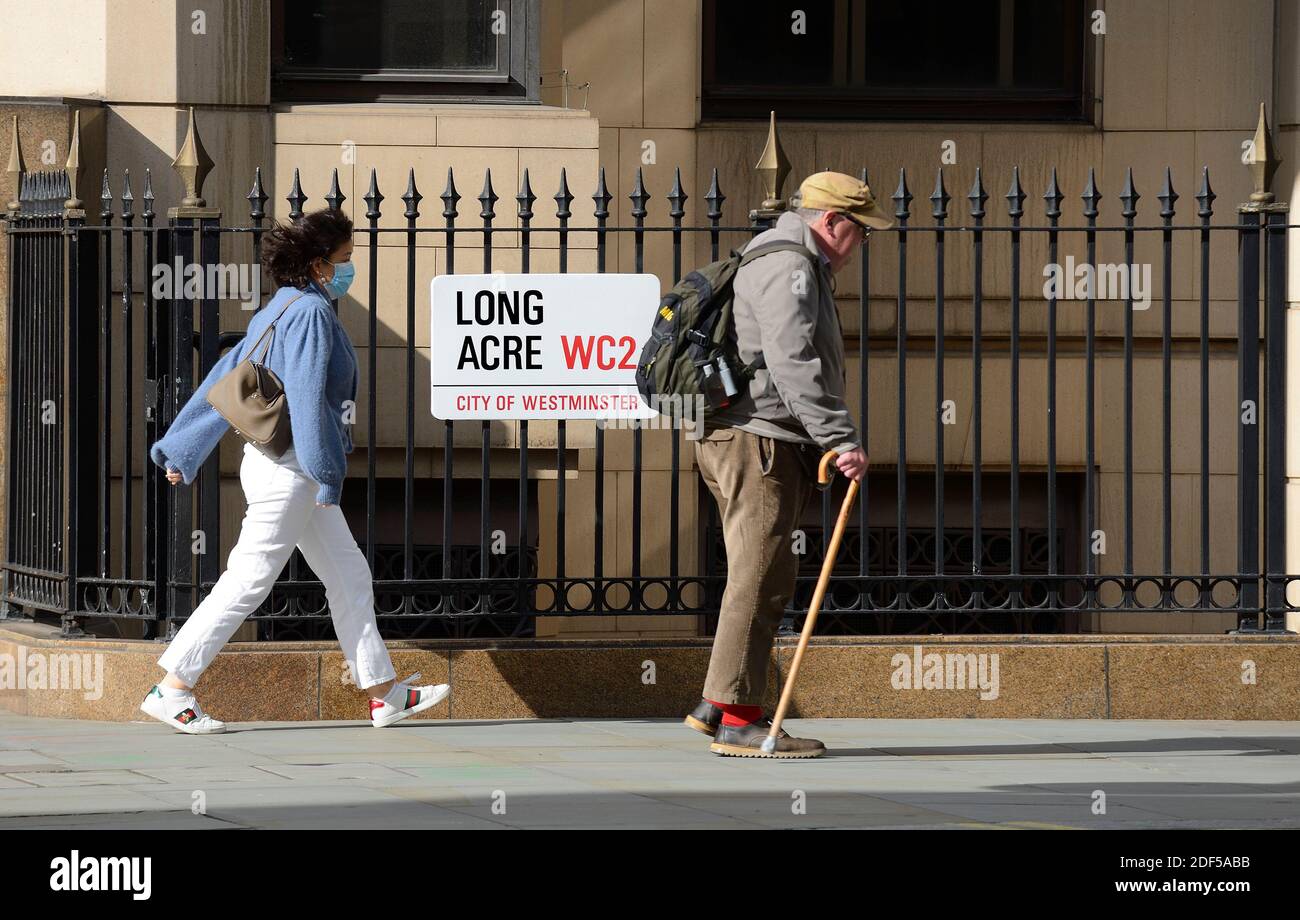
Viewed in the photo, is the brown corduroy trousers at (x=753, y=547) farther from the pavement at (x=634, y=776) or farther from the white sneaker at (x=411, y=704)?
the white sneaker at (x=411, y=704)

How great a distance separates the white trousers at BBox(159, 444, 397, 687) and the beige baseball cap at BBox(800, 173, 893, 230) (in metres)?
2.23

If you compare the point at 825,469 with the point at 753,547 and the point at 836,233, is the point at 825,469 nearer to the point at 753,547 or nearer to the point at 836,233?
the point at 753,547

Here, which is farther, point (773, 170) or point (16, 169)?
point (16, 169)

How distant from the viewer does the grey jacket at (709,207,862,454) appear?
707 centimetres

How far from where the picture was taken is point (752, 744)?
7.52 m

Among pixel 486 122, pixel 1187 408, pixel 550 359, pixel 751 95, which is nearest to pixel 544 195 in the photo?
pixel 486 122

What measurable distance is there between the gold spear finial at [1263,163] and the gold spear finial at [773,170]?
2.11 meters

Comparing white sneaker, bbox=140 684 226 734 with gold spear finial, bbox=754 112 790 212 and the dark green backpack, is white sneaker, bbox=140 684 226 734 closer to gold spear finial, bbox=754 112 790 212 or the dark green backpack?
the dark green backpack

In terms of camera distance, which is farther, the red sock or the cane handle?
the red sock

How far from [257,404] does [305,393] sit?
A: 0.71 feet

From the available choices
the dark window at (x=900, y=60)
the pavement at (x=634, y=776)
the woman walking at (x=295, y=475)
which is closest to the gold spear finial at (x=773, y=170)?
the woman walking at (x=295, y=475)

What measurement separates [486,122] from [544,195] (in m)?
0.51

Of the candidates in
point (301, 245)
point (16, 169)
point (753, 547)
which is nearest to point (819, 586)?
point (753, 547)

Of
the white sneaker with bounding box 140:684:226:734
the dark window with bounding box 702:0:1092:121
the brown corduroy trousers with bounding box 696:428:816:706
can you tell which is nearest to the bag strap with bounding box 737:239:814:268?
the brown corduroy trousers with bounding box 696:428:816:706
